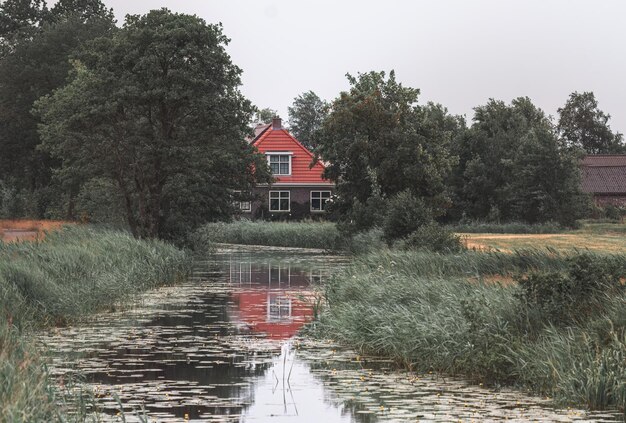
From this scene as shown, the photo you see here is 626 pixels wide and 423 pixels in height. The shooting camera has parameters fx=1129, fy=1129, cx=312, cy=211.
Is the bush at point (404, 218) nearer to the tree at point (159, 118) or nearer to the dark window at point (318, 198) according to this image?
the tree at point (159, 118)

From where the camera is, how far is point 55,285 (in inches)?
918

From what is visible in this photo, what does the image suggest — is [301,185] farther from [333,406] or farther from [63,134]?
[333,406]

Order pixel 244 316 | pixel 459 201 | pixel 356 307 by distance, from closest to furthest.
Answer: pixel 356 307 < pixel 244 316 < pixel 459 201

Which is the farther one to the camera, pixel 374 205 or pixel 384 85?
pixel 384 85

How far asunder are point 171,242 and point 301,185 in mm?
40214

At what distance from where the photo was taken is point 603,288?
17125mm

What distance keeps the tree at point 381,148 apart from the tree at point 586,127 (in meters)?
60.0

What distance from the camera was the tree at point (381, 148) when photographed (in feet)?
173

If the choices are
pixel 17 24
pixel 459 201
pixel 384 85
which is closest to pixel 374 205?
pixel 384 85

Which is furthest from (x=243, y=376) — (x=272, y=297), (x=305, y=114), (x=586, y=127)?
(x=305, y=114)

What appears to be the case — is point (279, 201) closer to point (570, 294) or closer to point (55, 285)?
point (55, 285)


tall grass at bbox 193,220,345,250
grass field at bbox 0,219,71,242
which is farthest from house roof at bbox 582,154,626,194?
grass field at bbox 0,219,71,242

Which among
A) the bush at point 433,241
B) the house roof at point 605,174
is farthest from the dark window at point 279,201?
the bush at point 433,241

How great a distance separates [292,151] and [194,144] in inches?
1705
